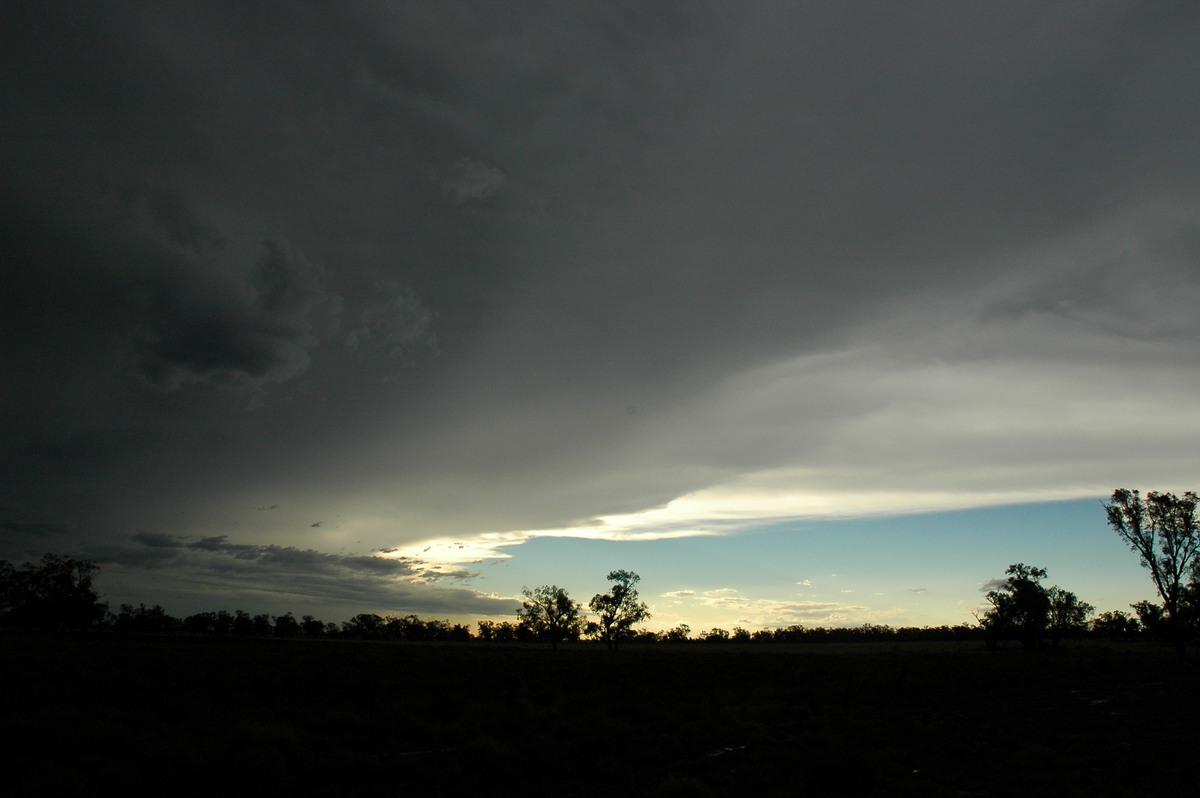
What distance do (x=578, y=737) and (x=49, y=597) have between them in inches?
6552

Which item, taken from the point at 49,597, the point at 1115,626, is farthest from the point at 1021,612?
the point at 49,597

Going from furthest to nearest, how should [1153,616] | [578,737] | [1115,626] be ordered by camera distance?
[1115,626] < [1153,616] < [578,737]

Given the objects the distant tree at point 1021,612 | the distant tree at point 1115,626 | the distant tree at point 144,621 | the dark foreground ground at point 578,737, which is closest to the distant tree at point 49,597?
the distant tree at point 144,621

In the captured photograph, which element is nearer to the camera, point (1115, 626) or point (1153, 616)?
point (1153, 616)

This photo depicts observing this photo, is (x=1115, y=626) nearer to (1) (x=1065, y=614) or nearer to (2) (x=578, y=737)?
(1) (x=1065, y=614)

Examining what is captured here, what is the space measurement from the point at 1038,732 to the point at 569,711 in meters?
18.1

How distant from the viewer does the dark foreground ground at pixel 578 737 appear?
14453 millimetres

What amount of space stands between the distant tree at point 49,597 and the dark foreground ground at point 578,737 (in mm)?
126750

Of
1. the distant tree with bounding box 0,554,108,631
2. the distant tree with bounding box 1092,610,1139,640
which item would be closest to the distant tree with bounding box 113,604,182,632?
the distant tree with bounding box 0,554,108,631

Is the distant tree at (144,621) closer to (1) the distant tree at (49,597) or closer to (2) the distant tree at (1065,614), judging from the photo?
(1) the distant tree at (49,597)

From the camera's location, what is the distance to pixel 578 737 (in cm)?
2189

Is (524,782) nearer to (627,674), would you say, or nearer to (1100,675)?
(627,674)

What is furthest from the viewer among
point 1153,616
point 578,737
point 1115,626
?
point 1115,626

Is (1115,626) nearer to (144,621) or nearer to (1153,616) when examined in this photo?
(1153,616)
